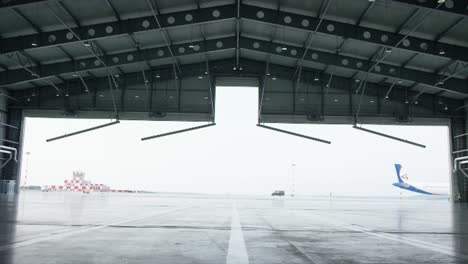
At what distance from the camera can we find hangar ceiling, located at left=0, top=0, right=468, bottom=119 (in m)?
23.7

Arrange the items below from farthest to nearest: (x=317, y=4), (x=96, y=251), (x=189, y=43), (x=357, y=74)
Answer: (x=357, y=74) → (x=189, y=43) → (x=317, y=4) → (x=96, y=251)

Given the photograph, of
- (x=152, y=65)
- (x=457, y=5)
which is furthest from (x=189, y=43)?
(x=457, y=5)

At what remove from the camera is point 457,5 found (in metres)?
19.2

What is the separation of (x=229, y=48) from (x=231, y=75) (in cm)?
587

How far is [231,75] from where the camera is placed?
117 feet

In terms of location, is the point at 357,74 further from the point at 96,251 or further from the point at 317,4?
the point at 96,251

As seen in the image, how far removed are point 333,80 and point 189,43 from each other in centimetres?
1374

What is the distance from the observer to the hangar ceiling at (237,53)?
23656 millimetres

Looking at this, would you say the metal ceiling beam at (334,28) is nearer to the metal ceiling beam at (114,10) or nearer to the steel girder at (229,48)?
the steel girder at (229,48)

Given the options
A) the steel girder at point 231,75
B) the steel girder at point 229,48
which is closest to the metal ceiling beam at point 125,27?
the steel girder at point 229,48

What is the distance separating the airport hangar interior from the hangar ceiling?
0.09 meters

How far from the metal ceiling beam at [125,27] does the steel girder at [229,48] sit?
4.96 meters

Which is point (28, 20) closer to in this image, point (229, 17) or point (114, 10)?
point (114, 10)

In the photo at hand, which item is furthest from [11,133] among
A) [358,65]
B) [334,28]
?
[358,65]
